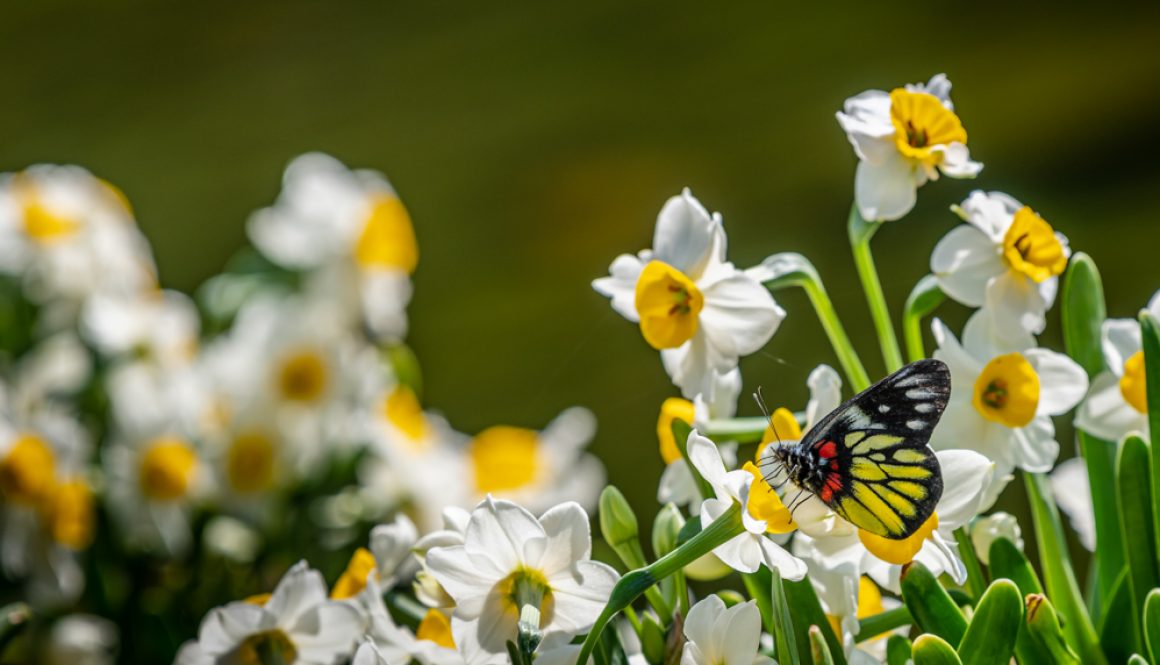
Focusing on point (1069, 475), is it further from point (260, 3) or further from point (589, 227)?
point (260, 3)

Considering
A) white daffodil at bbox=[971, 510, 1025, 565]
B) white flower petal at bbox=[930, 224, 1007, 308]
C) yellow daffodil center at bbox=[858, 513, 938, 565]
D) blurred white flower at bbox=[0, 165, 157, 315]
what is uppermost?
white flower petal at bbox=[930, 224, 1007, 308]

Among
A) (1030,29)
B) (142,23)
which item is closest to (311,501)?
(1030,29)

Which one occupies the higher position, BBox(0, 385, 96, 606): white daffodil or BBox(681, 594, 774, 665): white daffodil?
BBox(681, 594, 774, 665): white daffodil

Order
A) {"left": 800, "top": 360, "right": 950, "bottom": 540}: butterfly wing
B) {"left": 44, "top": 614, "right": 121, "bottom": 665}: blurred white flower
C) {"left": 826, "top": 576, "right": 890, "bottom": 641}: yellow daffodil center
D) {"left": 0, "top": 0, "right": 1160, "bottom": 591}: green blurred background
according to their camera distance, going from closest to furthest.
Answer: {"left": 800, "top": 360, "right": 950, "bottom": 540}: butterfly wing → {"left": 826, "top": 576, "right": 890, "bottom": 641}: yellow daffodil center → {"left": 44, "top": 614, "right": 121, "bottom": 665}: blurred white flower → {"left": 0, "top": 0, "right": 1160, "bottom": 591}: green blurred background

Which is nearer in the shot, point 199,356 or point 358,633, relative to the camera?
point 358,633

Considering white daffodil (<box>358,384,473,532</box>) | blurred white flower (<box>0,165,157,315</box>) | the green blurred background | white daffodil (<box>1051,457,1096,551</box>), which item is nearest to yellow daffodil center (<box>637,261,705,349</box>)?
white daffodil (<box>1051,457,1096,551</box>)

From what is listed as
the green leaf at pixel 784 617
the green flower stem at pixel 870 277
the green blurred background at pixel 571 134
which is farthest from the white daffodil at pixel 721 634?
the green blurred background at pixel 571 134

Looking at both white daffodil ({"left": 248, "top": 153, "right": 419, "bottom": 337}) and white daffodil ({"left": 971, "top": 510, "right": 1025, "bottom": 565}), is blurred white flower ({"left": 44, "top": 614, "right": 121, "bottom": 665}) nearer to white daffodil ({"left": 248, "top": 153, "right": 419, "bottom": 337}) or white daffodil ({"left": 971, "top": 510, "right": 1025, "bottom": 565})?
white daffodil ({"left": 248, "top": 153, "right": 419, "bottom": 337})

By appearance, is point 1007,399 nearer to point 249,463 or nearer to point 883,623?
point 883,623
